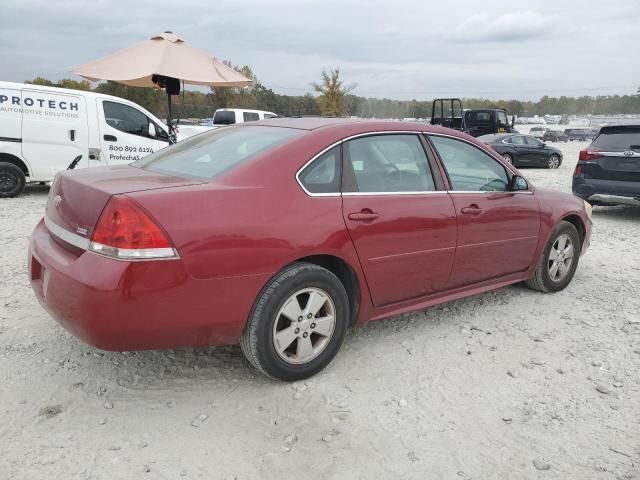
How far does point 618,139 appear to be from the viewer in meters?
8.37

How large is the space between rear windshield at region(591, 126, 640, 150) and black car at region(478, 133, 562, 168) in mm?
9658

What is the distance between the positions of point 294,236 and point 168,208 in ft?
2.19

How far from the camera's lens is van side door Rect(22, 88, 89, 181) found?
29.1 ft

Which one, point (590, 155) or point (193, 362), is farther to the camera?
point (590, 155)

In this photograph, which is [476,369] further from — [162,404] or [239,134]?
[239,134]

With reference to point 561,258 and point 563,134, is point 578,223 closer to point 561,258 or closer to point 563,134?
point 561,258

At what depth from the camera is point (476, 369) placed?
3.30 meters

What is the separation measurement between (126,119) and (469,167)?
7561 mm

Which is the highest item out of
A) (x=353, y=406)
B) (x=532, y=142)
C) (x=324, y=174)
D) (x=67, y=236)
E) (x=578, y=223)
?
(x=532, y=142)

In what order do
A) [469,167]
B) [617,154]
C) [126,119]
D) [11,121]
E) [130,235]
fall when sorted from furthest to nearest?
[126,119] → [11,121] → [617,154] → [469,167] → [130,235]

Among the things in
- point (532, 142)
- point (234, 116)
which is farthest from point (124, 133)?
point (532, 142)

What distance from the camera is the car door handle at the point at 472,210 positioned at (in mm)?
3731

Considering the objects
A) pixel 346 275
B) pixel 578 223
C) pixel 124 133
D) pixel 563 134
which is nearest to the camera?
pixel 346 275

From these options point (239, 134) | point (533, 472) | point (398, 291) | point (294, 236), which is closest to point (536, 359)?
point (398, 291)
